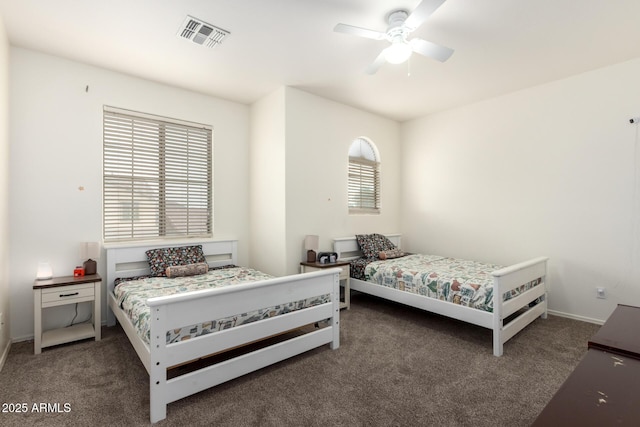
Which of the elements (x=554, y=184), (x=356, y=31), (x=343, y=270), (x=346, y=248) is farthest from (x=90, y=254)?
(x=554, y=184)

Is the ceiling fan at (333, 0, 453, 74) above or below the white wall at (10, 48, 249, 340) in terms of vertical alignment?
above

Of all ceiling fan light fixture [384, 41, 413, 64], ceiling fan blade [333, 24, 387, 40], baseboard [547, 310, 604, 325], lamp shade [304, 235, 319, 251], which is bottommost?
baseboard [547, 310, 604, 325]

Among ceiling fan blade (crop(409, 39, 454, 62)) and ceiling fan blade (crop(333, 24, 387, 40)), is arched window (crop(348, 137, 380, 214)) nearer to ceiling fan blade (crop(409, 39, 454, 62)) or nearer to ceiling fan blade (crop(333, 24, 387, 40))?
ceiling fan blade (crop(409, 39, 454, 62))

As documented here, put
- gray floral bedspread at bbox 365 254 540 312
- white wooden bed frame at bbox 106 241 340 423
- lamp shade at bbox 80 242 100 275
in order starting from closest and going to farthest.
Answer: white wooden bed frame at bbox 106 241 340 423, gray floral bedspread at bbox 365 254 540 312, lamp shade at bbox 80 242 100 275

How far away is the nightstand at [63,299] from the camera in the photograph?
267 centimetres

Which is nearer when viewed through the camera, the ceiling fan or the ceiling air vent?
the ceiling fan

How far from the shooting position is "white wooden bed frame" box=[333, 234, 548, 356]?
104 inches

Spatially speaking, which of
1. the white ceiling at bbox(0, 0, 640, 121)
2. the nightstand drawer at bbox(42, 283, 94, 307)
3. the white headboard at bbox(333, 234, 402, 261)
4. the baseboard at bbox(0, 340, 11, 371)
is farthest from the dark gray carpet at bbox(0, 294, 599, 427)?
the white ceiling at bbox(0, 0, 640, 121)

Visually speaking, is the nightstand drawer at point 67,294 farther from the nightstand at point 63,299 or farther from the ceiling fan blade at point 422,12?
the ceiling fan blade at point 422,12

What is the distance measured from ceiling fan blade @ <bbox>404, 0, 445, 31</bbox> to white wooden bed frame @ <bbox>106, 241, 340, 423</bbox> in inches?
79.5

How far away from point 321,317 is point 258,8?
8.36ft

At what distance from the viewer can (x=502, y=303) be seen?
2703mm

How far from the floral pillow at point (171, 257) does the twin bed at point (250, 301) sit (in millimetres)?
10

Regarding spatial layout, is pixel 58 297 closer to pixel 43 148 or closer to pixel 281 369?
pixel 43 148
